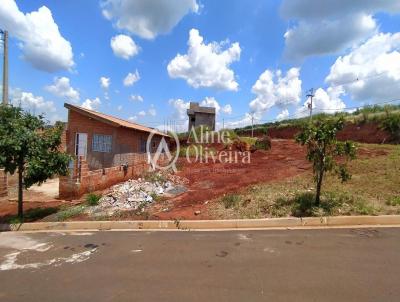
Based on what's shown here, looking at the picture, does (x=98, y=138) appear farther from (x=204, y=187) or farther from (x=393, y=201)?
(x=393, y=201)

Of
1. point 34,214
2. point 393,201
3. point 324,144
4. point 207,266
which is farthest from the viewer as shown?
point 34,214

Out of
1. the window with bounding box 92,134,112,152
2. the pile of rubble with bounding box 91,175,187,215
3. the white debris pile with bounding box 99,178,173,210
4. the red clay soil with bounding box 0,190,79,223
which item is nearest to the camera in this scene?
the pile of rubble with bounding box 91,175,187,215

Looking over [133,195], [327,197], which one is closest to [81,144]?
[133,195]

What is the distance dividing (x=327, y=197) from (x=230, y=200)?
2586mm

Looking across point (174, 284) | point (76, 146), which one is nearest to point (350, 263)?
point (174, 284)

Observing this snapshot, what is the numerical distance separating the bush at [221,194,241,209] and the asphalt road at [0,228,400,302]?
1.86 metres

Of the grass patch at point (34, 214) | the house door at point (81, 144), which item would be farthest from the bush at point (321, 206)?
the house door at point (81, 144)

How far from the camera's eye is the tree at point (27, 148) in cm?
853

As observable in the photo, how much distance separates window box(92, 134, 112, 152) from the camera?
58.6 ft

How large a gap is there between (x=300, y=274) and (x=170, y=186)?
8.14m

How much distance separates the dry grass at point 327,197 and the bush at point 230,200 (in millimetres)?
62

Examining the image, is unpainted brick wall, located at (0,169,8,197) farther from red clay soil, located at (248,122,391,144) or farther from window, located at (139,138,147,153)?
red clay soil, located at (248,122,391,144)

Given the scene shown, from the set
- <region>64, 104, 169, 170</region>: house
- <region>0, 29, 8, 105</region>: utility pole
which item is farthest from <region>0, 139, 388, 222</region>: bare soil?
<region>0, 29, 8, 105</region>: utility pole

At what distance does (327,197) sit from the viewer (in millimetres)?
8773
